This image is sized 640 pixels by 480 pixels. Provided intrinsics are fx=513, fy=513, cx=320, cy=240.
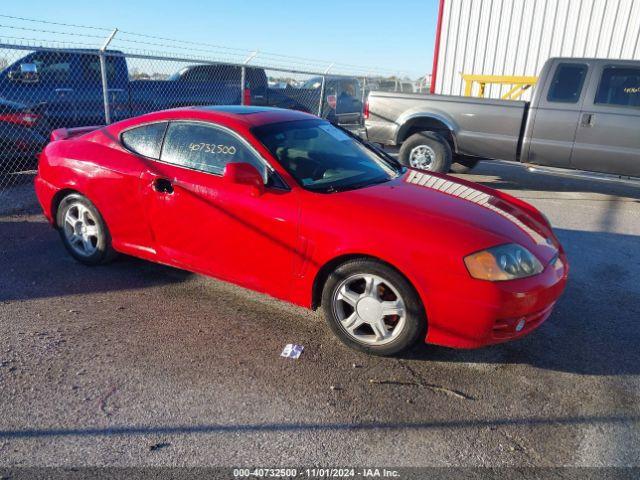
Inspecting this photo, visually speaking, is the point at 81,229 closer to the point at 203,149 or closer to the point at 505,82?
the point at 203,149

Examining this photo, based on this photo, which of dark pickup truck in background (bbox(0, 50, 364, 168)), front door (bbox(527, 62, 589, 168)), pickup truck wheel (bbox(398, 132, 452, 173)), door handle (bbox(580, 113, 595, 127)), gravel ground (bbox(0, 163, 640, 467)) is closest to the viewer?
gravel ground (bbox(0, 163, 640, 467))

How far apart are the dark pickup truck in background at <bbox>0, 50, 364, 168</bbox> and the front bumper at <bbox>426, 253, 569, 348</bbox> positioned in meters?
6.35

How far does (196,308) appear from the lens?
12.7ft

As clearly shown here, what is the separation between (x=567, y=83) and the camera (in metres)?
7.33

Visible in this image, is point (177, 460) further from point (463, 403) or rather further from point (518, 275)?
point (518, 275)

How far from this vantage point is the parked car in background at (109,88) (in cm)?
797

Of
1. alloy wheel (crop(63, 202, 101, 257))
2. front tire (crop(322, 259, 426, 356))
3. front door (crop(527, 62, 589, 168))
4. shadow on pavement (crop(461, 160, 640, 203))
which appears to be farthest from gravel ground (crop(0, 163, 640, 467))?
shadow on pavement (crop(461, 160, 640, 203))

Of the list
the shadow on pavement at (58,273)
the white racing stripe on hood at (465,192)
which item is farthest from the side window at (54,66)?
the white racing stripe on hood at (465,192)

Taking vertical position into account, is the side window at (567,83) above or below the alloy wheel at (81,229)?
above

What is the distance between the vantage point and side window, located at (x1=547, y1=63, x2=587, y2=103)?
7.27 m

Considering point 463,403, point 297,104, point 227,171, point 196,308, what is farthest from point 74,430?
point 297,104

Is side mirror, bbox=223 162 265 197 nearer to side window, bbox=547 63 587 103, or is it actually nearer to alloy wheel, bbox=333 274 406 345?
alloy wheel, bbox=333 274 406 345

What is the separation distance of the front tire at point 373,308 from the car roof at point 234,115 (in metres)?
1.39

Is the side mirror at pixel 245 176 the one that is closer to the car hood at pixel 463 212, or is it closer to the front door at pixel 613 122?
the car hood at pixel 463 212
